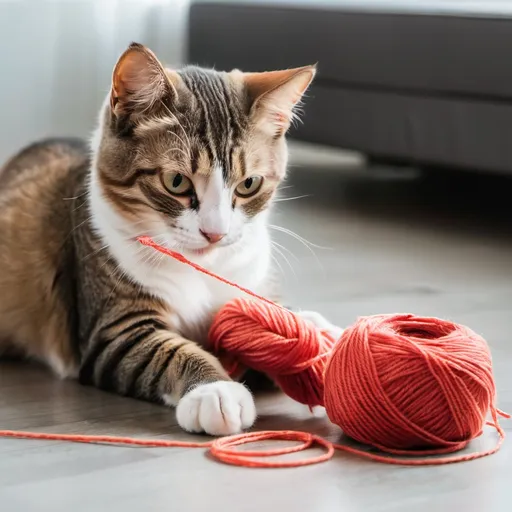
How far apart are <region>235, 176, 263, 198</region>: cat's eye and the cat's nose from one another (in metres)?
0.09

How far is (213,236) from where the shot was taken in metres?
1.66

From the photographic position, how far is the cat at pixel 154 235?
→ 1.66 meters

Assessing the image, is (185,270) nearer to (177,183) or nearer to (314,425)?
(177,183)

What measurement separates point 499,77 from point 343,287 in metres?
0.91

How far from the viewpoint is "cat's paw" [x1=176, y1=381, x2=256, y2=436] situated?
1559 millimetres

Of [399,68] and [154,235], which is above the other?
[399,68]

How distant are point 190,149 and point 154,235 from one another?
0.17 metres

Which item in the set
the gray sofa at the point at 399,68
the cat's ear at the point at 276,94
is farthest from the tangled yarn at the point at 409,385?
the gray sofa at the point at 399,68

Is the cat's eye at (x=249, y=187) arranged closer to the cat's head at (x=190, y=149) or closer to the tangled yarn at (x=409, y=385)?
the cat's head at (x=190, y=149)

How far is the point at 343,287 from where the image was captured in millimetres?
2545

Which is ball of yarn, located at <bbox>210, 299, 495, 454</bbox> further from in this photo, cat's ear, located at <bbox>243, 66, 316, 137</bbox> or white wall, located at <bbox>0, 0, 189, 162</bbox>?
white wall, located at <bbox>0, 0, 189, 162</bbox>

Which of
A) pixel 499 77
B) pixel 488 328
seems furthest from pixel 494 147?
pixel 488 328

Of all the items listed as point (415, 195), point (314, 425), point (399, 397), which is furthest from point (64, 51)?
point (399, 397)

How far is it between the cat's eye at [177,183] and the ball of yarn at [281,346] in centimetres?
22
